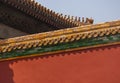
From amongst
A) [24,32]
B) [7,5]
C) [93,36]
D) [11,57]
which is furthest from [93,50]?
[24,32]

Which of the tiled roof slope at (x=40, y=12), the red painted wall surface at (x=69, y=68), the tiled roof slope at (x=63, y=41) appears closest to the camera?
the red painted wall surface at (x=69, y=68)

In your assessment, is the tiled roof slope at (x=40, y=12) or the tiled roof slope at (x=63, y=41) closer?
the tiled roof slope at (x=63, y=41)

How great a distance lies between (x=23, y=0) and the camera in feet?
29.0

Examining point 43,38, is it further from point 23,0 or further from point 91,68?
point 23,0

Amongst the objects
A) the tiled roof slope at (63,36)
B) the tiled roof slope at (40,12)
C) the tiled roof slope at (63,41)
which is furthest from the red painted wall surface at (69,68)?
the tiled roof slope at (40,12)

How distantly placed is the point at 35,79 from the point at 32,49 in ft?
1.64

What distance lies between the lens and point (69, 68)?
500 centimetres

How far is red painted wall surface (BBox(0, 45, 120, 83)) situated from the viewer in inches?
185

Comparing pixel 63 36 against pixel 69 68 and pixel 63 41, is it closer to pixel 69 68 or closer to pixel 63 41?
pixel 63 41

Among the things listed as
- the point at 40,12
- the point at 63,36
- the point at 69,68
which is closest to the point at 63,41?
the point at 63,36

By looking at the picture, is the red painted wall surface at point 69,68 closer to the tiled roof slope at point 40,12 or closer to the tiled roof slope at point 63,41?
the tiled roof slope at point 63,41

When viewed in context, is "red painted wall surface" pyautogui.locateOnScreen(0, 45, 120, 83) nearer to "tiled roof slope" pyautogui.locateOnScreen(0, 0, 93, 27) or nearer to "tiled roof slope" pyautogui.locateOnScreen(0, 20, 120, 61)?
"tiled roof slope" pyautogui.locateOnScreen(0, 20, 120, 61)

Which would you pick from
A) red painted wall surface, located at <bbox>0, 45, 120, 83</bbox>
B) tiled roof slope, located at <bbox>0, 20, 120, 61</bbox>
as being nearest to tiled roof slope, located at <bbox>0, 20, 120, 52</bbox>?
tiled roof slope, located at <bbox>0, 20, 120, 61</bbox>

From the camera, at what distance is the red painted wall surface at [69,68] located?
471 centimetres
